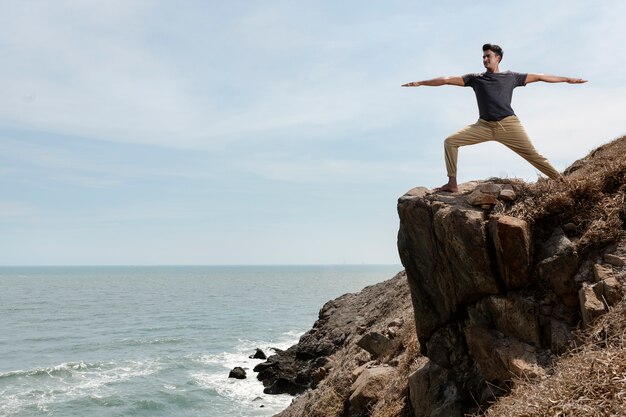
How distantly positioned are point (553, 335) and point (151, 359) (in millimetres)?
40115

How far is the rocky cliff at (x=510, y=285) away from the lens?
687 centimetres

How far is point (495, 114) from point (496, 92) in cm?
38

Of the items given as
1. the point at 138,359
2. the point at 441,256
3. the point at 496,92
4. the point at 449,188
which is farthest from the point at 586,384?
the point at 138,359

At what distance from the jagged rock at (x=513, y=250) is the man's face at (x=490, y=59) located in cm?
288

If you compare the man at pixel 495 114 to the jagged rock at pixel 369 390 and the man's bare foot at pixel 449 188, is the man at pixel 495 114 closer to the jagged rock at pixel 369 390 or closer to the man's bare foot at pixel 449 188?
the man's bare foot at pixel 449 188

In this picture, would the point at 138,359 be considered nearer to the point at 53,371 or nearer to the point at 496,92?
the point at 53,371

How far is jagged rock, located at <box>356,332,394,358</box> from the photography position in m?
12.8

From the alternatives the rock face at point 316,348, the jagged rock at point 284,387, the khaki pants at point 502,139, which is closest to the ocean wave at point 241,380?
the jagged rock at point 284,387

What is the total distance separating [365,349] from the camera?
44.6ft

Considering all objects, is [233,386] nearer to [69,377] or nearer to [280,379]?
[280,379]

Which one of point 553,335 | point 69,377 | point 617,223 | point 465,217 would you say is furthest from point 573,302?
point 69,377

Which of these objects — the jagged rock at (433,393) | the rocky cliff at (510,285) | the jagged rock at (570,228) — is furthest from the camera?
the jagged rock at (433,393)

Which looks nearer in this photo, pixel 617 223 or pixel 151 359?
pixel 617 223

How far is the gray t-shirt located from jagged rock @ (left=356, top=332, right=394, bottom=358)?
635 centimetres
